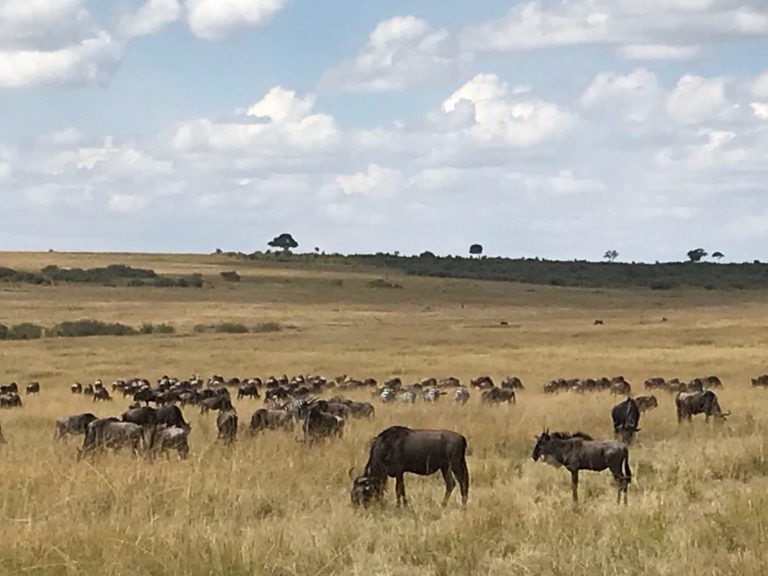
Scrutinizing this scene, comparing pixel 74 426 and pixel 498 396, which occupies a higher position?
pixel 74 426

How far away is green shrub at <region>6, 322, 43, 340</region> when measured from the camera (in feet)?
189

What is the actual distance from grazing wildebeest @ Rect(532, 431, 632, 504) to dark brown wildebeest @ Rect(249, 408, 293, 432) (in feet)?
21.9

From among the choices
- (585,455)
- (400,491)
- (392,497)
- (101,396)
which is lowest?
(101,396)

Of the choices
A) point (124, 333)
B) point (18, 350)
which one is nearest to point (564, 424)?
point (18, 350)

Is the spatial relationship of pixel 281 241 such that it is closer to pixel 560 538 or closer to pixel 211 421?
pixel 211 421

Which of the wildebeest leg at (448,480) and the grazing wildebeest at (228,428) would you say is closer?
the wildebeest leg at (448,480)

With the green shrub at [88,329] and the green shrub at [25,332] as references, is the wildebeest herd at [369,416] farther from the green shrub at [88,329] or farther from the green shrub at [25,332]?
the green shrub at [88,329]

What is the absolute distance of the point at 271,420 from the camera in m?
19.6

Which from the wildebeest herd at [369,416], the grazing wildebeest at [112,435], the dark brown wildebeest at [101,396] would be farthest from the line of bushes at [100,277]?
the grazing wildebeest at [112,435]

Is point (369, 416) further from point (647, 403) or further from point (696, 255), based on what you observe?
point (696, 255)

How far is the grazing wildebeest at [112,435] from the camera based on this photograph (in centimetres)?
1590

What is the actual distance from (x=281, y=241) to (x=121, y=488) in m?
166

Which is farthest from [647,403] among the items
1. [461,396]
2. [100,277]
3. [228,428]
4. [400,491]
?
[100,277]

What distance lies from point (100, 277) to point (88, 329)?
43.9 metres
